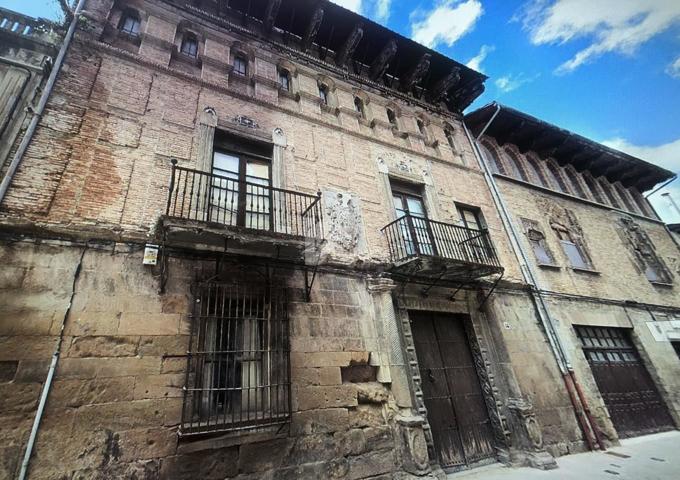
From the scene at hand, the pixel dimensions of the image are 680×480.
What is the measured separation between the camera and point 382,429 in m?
4.64

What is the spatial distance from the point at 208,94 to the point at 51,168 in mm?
3075

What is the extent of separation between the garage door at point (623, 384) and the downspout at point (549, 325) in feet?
4.19

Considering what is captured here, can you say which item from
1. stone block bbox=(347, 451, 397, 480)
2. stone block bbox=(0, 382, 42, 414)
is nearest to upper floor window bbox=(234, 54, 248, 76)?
stone block bbox=(0, 382, 42, 414)

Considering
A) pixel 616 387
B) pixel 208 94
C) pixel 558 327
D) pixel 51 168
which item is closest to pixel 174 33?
pixel 208 94

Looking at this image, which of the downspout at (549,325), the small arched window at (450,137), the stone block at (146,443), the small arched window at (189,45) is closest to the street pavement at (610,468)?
the downspout at (549,325)

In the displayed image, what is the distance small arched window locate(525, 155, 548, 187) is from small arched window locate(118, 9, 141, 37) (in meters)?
11.7

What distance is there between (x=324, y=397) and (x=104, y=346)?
2873 millimetres

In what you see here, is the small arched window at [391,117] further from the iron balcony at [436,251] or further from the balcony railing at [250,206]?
the balcony railing at [250,206]

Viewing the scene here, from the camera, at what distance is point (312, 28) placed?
8062 mm

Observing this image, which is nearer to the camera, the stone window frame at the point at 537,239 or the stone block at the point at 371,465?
the stone block at the point at 371,465

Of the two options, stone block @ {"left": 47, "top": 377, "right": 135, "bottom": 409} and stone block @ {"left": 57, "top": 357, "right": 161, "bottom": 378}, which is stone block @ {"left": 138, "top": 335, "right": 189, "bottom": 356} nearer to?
stone block @ {"left": 57, "top": 357, "right": 161, "bottom": 378}

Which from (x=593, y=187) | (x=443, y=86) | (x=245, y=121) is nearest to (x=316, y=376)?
(x=245, y=121)

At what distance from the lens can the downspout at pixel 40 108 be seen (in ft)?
12.5

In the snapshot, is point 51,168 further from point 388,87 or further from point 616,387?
point 616,387
